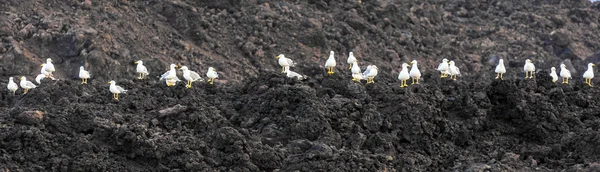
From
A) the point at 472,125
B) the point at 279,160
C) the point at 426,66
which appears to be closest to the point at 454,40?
the point at 426,66

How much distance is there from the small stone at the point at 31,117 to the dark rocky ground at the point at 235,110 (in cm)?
3

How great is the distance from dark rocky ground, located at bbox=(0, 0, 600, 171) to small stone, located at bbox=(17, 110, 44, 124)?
0.03 metres

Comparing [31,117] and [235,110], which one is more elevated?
[235,110]

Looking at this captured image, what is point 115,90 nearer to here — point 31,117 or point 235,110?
point 235,110

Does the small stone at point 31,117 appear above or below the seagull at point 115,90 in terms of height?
below

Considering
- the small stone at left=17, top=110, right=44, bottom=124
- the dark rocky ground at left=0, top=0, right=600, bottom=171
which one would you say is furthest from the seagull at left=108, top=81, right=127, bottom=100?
the small stone at left=17, top=110, right=44, bottom=124

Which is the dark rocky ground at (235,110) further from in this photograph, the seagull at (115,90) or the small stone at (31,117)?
the seagull at (115,90)

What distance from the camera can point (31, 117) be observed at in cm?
2612

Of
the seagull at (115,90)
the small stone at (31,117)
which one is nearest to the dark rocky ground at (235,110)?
the small stone at (31,117)

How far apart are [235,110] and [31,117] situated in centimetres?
470

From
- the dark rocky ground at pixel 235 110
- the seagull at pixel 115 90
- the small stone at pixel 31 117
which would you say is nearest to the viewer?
the dark rocky ground at pixel 235 110

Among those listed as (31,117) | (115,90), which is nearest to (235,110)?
(115,90)

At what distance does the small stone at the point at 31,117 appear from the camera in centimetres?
2608

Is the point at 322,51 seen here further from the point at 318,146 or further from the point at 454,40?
the point at 318,146
